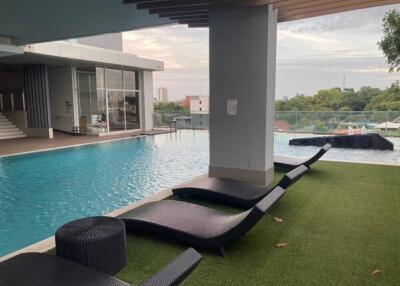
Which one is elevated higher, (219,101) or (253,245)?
(219,101)

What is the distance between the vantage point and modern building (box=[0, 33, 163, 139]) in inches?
635

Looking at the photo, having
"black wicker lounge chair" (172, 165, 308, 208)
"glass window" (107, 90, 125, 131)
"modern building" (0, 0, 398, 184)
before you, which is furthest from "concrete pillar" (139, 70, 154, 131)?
"black wicker lounge chair" (172, 165, 308, 208)

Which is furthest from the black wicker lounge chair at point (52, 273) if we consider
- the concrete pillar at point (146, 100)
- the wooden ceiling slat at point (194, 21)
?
the concrete pillar at point (146, 100)

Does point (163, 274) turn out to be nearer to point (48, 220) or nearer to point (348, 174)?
point (48, 220)

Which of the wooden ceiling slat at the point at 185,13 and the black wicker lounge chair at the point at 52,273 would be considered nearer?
the black wicker lounge chair at the point at 52,273

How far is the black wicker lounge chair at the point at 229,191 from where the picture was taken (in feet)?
15.9

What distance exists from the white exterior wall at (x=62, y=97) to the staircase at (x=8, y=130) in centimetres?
206

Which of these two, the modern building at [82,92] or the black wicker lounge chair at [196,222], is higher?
the modern building at [82,92]

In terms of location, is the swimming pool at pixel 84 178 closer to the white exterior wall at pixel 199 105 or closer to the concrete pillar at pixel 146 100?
the concrete pillar at pixel 146 100

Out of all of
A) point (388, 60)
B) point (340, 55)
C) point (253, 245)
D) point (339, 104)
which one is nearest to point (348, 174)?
point (253, 245)

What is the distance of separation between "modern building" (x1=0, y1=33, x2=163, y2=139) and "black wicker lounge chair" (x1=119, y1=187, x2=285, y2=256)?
12305 millimetres

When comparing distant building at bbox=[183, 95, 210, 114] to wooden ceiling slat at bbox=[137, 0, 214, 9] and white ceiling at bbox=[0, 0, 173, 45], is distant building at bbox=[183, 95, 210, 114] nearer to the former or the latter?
white ceiling at bbox=[0, 0, 173, 45]

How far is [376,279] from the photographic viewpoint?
9.65ft

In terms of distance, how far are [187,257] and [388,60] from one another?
10.4m
